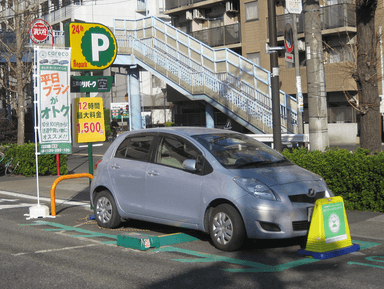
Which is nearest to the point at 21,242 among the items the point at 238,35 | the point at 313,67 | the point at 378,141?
the point at 313,67

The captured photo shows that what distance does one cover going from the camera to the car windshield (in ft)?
23.4

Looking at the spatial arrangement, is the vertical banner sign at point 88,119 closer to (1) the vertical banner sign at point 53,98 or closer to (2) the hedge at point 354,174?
(1) the vertical banner sign at point 53,98

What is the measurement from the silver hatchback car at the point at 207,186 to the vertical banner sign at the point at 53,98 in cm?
169

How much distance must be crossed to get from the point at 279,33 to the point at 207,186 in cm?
2697

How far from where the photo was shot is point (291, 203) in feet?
21.4

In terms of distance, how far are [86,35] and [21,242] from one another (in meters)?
4.98

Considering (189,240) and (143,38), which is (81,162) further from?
(189,240)

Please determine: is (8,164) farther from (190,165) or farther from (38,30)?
(190,165)

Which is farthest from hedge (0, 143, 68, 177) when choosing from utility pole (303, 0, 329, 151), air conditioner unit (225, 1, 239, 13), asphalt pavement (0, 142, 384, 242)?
air conditioner unit (225, 1, 239, 13)

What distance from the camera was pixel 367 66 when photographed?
10.1 m

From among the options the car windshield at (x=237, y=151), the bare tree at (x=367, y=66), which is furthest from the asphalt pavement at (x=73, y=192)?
the bare tree at (x=367, y=66)

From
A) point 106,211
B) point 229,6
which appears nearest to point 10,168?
point 106,211

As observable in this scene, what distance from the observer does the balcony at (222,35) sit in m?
35.3

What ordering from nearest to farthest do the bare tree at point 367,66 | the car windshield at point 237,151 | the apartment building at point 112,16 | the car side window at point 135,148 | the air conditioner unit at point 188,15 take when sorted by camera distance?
the car windshield at point 237,151
the car side window at point 135,148
the bare tree at point 367,66
the air conditioner unit at point 188,15
the apartment building at point 112,16
